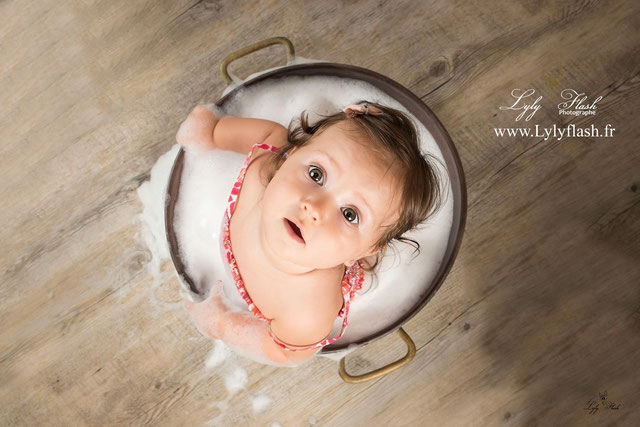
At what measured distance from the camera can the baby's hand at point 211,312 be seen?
3.33ft

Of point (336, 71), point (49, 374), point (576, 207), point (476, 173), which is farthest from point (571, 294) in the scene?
point (49, 374)

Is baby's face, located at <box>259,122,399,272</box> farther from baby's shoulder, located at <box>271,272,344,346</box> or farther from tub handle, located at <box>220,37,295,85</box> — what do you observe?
tub handle, located at <box>220,37,295,85</box>

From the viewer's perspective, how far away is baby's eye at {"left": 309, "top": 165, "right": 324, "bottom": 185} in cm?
74

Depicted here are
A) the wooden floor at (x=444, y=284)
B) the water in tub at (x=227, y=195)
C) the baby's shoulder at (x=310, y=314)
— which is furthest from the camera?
the wooden floor at (x=444, y=284)

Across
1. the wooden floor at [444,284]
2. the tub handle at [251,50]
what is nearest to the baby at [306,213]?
the tub handle at [251,50]

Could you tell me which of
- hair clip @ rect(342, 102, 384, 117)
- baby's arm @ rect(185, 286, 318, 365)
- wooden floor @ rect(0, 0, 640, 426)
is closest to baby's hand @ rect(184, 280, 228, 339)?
baby's arm @ rect(185, 286, 318, 365)

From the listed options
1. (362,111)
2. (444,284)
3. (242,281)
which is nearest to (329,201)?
(362,111)

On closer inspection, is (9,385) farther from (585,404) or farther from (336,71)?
(585,404)

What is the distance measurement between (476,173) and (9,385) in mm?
1223

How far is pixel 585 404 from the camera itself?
3.93 ft

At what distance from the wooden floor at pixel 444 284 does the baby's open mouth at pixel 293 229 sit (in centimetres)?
54

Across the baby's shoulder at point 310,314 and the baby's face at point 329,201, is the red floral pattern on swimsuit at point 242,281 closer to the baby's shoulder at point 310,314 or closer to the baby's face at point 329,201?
the baby's shoulder at point 310,314

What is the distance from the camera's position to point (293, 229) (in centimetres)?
74

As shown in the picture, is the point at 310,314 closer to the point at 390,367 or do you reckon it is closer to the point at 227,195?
the point at 390,367
